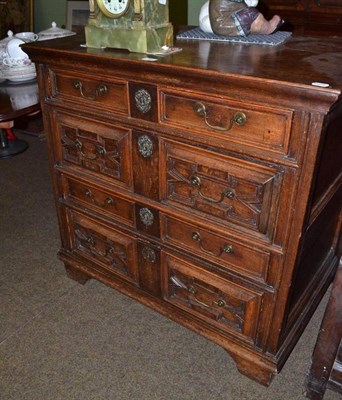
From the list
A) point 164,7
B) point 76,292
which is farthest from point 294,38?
point 76,292

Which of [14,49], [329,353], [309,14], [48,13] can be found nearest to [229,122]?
[329,353]

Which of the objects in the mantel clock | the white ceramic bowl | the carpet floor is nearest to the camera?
the mantel clock

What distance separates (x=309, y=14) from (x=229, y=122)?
179 centimetres

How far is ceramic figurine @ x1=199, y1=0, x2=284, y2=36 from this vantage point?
1323 mm

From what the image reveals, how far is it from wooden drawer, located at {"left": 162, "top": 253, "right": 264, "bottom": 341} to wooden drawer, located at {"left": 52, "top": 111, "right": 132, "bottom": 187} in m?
0.35

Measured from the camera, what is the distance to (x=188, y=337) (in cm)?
167

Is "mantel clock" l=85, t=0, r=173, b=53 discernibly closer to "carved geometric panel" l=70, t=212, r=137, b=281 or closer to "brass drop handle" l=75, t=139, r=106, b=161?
"brass drop handle" l=75, t=139, r=106, b=161

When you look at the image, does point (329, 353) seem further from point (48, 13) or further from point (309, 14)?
point (48, 13)

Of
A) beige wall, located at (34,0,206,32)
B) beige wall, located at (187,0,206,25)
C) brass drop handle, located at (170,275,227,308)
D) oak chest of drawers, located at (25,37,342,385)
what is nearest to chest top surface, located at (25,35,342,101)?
oak chest of drawers, located at (25,37,342,385)

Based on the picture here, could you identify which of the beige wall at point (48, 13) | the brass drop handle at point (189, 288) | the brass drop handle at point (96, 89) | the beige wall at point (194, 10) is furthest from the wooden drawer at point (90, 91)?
the beige wall at point (48, 13)

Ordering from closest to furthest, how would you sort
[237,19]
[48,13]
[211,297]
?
[237,19], [211,297], [48,13]

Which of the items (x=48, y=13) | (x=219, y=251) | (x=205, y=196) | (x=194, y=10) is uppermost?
(x=194, y=10)

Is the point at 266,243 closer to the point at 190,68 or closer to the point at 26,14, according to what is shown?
the point at 190,68

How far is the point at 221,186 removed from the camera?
1220 mm
